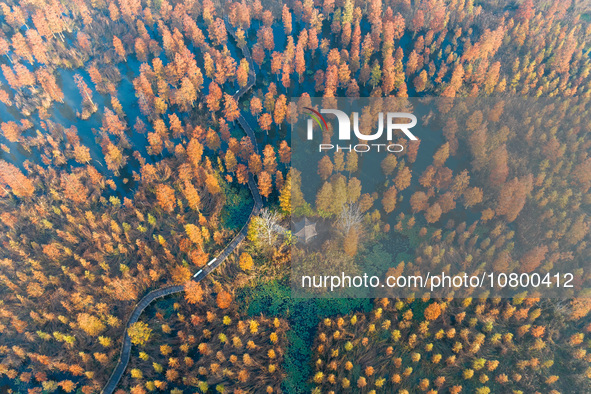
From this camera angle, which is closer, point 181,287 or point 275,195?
point 181,287

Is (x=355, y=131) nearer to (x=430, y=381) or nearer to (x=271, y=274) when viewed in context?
(x=271, y=274)

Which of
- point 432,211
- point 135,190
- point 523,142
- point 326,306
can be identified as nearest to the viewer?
point 326,306

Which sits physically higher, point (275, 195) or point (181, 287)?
point (275, 195)

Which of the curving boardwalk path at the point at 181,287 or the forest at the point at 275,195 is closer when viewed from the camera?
the curving boardwalk path at the point at 181,287

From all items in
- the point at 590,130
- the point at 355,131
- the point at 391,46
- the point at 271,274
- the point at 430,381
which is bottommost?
the point at 430,381

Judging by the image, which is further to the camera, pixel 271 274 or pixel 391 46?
pixel 391 46

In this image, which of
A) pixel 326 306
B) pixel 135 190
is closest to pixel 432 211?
pixel 326 306

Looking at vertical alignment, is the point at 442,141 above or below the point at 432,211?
above

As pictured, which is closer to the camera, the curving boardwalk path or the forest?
the curving boardwalk path
